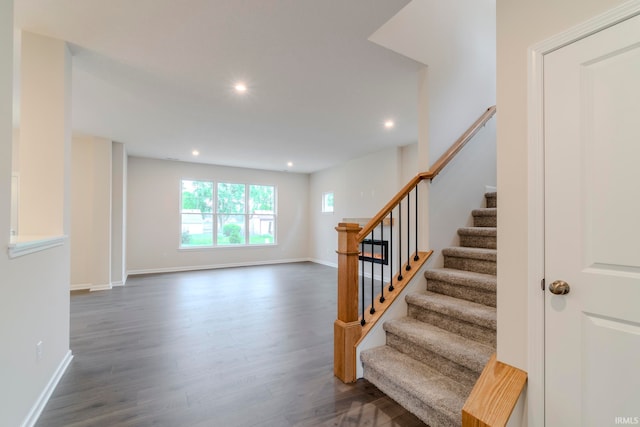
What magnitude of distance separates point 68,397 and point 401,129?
4.75m

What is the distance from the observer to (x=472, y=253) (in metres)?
2.44

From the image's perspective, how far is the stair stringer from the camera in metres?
2.21

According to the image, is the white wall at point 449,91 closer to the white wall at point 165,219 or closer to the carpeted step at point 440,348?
the carpeted step at point 440,348

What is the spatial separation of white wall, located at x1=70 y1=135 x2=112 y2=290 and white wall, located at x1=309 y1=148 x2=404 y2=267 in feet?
15.4

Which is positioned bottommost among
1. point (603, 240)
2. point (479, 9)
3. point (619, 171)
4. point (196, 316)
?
point (196, 316)

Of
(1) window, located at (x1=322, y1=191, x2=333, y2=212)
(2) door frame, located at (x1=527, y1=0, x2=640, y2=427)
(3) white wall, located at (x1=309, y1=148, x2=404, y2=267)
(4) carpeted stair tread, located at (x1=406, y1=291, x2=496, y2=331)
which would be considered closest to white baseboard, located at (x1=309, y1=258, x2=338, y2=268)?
(3) white wall, located at (x1=309, y1=148, x2=404, y2=267)

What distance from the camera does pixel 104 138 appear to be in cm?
499

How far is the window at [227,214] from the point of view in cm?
702

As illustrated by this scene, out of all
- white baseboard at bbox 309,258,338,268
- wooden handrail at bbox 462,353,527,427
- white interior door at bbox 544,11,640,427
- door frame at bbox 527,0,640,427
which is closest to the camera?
white interior door at bbox 544,11,640,427

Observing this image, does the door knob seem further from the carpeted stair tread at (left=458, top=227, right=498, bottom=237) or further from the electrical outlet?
the electrical outlet

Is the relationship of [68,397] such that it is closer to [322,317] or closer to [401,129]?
[322,317]

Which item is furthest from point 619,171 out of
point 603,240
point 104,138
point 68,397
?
point 104,138

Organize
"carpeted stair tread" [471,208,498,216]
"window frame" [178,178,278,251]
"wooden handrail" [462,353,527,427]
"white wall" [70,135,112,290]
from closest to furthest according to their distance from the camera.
A: "wooden handrail" [462,353,527,427]
"carpeted stair tread" [471,208,498,216]
"white wall" [70,135,112,290]
"window frame" [178,178,278,251]

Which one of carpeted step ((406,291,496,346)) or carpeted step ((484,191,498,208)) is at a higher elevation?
carpeted step ((484,191,498,208))
